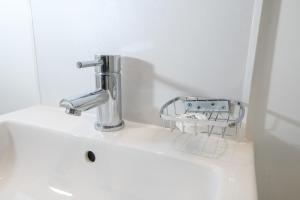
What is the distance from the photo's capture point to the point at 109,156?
0.61 meters

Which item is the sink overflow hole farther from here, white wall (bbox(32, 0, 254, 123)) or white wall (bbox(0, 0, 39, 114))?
white wall (bbox(0, 0, 39, 114))

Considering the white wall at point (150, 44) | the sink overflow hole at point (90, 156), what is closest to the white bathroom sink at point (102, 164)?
the sink overflow hole at point (90, 156)

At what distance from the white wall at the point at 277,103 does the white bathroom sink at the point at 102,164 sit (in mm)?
77

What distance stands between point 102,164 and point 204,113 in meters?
0.29

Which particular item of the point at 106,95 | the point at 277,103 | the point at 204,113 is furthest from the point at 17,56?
the point at 277,103

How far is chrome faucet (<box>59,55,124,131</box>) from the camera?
1.96 feet

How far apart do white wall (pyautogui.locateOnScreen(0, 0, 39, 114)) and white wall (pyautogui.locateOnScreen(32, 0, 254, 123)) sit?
0.19 ft

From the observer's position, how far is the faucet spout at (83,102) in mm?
540

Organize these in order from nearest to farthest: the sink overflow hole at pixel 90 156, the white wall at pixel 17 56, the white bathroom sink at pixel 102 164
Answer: the white bathroom sink at pixel 102 164 < the sink overflow hole at pixel 90 156 < the white wall at pixel 17 56

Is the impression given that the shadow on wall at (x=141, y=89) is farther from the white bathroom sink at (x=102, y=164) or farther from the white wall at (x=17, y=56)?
the white wall at (x=17, y=56)

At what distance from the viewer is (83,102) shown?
0.56 metres

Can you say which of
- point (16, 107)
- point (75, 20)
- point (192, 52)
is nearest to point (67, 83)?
point (75, 20)

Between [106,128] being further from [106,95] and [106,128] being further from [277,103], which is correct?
[277,103]

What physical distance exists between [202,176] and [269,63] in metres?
0.31
